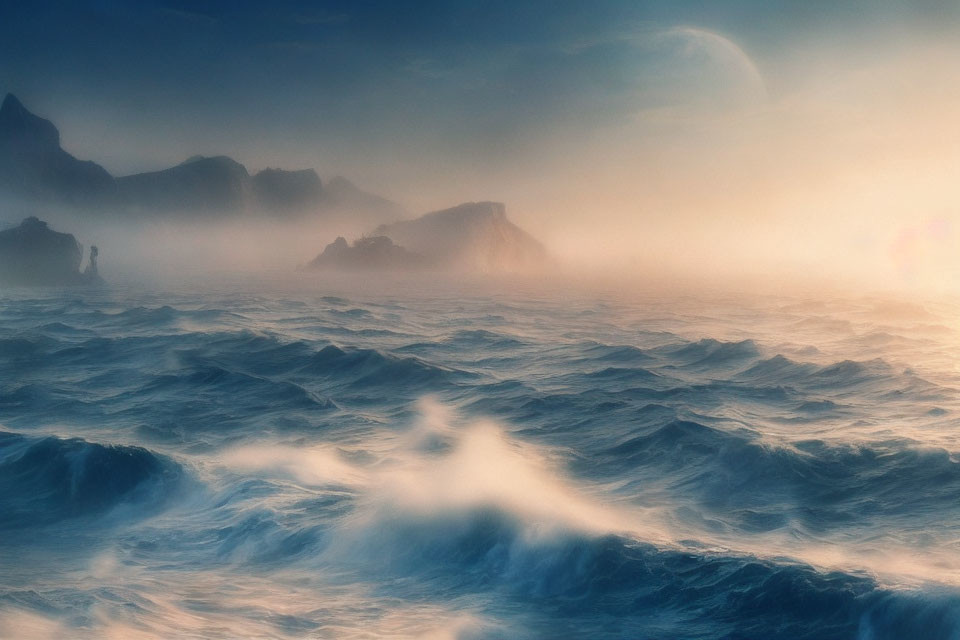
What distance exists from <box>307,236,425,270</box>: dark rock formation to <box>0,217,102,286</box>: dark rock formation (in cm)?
7377

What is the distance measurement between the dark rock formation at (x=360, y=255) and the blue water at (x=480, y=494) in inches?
5236

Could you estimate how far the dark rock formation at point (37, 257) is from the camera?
9488 cm

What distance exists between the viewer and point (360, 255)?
6693 inches

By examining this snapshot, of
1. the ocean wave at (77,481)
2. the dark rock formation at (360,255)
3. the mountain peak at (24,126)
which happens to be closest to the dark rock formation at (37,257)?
the mountain peak at (24,126)

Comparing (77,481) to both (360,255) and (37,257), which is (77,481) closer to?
(37,257)

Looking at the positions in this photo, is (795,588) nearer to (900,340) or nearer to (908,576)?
(908,576)

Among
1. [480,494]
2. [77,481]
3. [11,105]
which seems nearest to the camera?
[480,494]

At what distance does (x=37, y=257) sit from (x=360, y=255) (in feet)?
263

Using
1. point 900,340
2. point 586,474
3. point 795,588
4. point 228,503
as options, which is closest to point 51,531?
point 228,503

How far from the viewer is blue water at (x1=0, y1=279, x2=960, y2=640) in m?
12.4

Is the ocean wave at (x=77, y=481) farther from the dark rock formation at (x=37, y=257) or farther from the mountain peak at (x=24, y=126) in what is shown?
the mountain peak at (x=24, y=126)

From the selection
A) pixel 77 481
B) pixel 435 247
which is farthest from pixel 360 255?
pixel 77 481

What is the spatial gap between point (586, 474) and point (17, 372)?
27.5 m

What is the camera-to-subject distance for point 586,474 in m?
19.6
